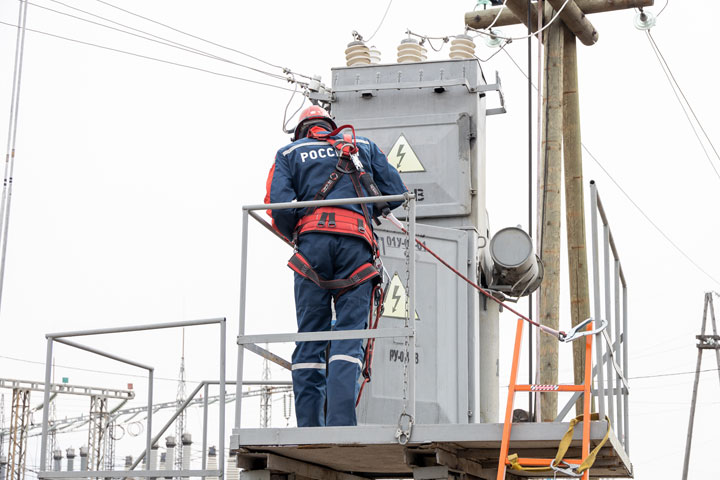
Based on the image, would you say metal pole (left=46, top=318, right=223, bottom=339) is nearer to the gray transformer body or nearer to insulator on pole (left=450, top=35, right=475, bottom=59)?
the gray transformer body

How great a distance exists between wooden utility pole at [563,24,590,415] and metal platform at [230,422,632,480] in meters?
4.40

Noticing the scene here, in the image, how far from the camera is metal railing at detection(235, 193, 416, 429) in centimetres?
596

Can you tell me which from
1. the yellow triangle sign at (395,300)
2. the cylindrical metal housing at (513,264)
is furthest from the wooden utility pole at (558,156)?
the yellow triangle sign at (395,300)

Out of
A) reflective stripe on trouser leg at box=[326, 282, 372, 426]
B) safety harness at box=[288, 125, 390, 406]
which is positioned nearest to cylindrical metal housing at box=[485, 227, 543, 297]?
safety harness at box=[288, 125, 390, 406]

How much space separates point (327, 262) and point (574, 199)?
5.93 meters

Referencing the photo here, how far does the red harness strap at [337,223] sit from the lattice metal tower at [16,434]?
29.8 m

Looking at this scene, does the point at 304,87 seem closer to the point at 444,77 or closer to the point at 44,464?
the point at 444,77

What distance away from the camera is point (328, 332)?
6062 mm

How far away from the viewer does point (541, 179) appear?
35.8ft

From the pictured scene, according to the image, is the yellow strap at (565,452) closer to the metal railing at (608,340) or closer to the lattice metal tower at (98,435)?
the metal railing at (608,340)

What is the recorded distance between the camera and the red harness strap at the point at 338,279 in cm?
657

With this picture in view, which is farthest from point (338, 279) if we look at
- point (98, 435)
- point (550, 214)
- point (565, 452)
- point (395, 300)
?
point (98, 435)

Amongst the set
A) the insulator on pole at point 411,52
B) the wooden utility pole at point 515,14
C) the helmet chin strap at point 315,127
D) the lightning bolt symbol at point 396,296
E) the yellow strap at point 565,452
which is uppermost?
the wooden utility pole at point 515,14

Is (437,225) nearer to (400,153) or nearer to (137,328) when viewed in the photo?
(400,153)
